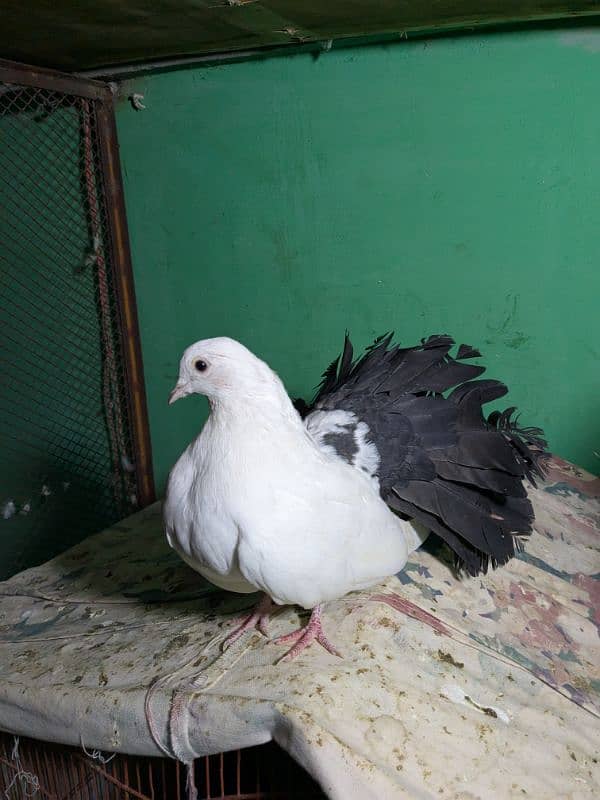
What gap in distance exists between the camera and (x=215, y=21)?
180 centimetres

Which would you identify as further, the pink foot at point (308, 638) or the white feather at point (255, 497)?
the pink foot at point (308, 638)

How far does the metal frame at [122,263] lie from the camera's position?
2.36 m

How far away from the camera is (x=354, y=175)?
88.0 inches

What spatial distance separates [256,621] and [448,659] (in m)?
0.42

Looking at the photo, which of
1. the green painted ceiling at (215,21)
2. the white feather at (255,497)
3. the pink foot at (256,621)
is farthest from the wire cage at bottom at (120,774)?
the green painted ceiling at (215,21)

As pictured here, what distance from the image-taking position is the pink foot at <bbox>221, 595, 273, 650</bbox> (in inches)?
59.4

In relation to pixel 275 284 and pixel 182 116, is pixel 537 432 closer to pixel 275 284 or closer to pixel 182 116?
pixel 275 284

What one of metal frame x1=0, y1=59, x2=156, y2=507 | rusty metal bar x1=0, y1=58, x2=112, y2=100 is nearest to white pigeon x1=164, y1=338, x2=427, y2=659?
rusty metal bar x1=0, y1=58, x2=112, y2=100

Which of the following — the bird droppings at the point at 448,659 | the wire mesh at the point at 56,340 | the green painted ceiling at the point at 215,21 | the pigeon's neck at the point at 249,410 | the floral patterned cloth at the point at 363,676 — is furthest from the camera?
the wire mesh at the point at 56,340

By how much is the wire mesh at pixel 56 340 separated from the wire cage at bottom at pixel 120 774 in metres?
1.30

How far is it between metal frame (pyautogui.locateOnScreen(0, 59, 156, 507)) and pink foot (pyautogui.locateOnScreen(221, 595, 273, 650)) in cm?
131

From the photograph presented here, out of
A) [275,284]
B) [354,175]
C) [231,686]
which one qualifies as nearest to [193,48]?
[354,175]

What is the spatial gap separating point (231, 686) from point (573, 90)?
1.78 metres

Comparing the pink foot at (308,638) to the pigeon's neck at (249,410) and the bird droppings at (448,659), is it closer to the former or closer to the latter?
the bird droppings at (448,659)
